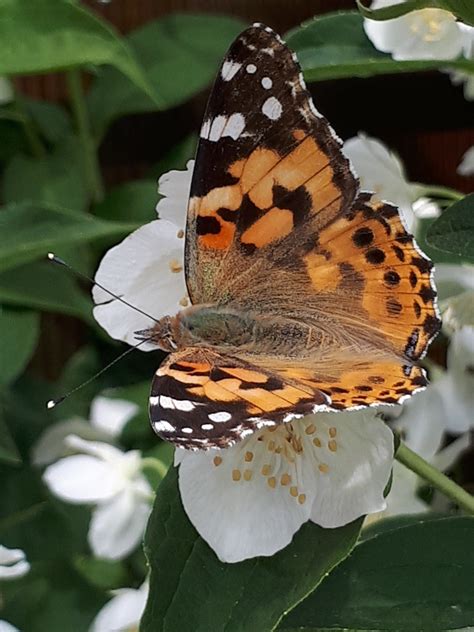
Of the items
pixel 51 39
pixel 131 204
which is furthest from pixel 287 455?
pixel 131 204

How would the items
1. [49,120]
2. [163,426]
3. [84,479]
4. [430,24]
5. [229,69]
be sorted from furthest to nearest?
1. [49,120]
2. [84,479]
3. [430,24]
4. [229,69]
5. [163,426]

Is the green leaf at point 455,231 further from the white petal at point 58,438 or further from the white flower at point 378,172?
the white petal at point 58,438

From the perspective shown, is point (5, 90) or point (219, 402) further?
point (5, 90)

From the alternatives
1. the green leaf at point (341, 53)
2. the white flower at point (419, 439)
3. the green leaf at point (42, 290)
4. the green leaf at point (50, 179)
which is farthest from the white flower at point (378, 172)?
the green leaf at point (50, 179)

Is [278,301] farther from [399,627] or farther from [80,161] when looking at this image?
[80,161]

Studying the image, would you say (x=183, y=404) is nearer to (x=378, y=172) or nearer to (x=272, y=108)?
(x=272, y=108)

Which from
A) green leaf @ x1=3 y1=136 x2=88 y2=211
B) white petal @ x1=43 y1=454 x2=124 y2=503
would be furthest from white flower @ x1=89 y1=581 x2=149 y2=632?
green leaf @ x1=3 y1=136 x2=88 y2=211
